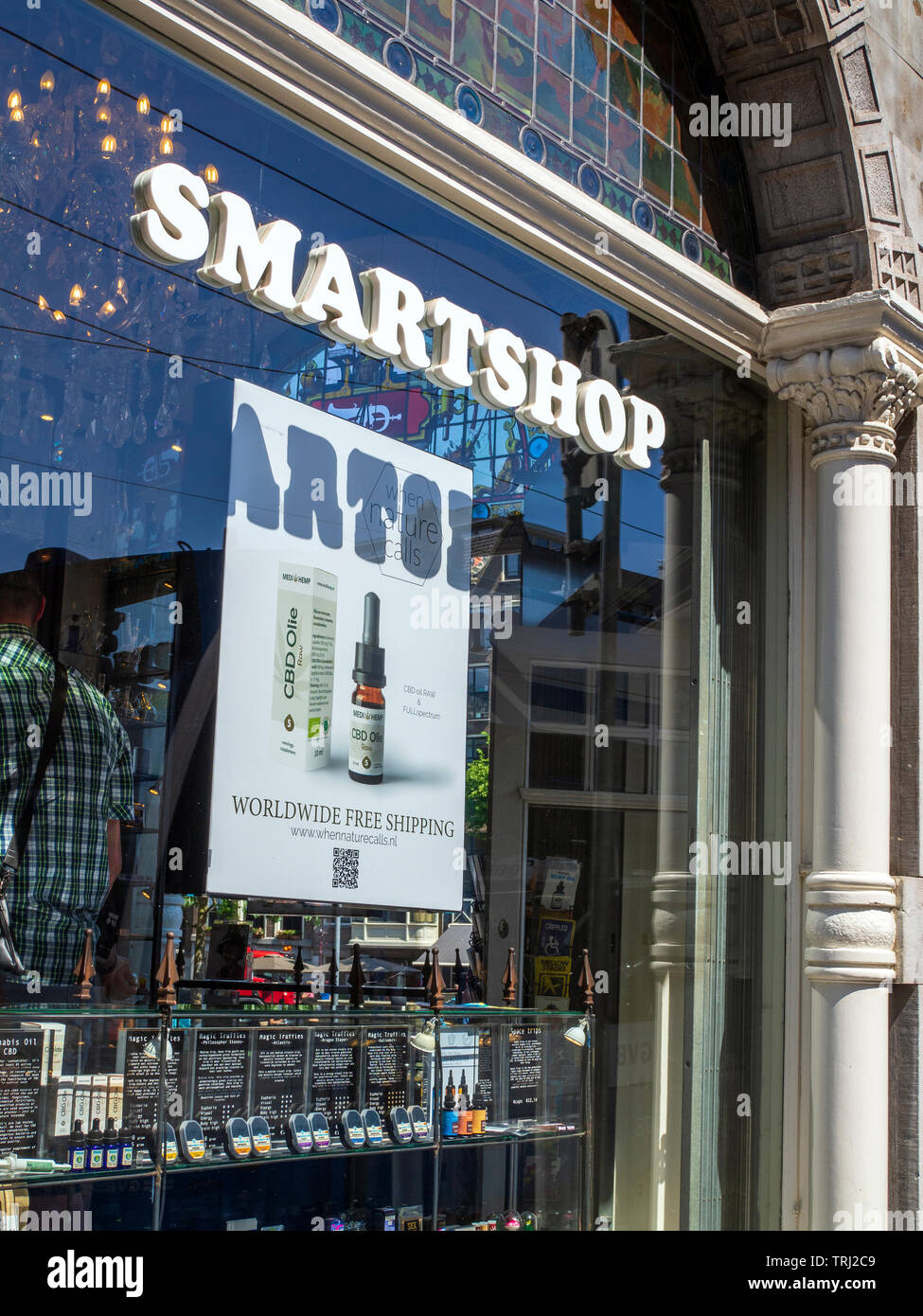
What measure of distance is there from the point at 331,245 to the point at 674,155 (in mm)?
2231

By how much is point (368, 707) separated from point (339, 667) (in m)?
0.17

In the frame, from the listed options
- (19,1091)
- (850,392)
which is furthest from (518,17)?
(19,1091)

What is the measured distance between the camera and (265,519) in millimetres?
4348

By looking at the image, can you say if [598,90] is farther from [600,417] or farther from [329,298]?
[329,298]

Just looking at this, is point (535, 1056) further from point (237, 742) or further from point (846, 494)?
point (846, 494)

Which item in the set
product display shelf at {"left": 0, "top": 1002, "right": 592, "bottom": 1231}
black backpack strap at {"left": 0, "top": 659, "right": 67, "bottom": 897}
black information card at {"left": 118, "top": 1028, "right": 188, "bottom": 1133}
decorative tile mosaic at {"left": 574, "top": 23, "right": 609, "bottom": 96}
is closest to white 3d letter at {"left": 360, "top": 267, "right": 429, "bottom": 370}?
decorative tile mosaic at {"left": 574, "top": 23, "right": 609, "bottom": 96}

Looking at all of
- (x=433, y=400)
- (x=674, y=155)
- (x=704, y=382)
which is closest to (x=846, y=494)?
(x=704, y=382)

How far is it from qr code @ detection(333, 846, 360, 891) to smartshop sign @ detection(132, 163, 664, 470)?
157cm

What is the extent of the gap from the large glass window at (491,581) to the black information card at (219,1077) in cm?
21

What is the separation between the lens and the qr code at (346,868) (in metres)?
4.42

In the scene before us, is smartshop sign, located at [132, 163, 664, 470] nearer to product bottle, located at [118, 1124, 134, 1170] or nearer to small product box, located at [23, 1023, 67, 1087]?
small product box, located at [23, 1023, 67, 1087]
